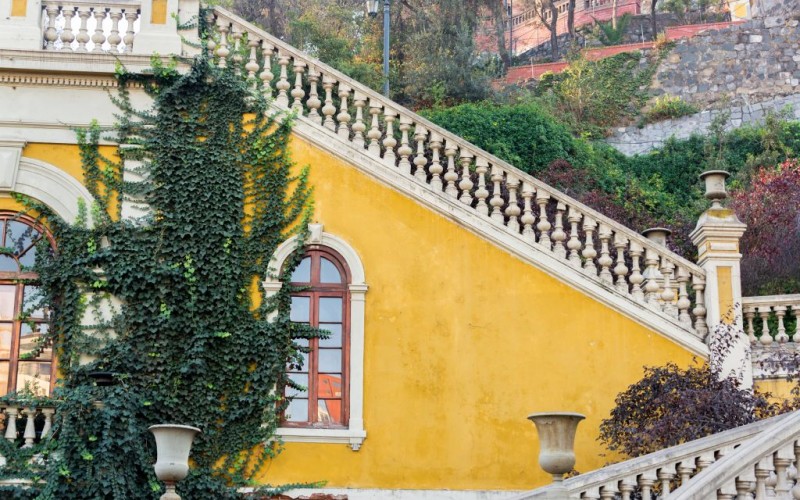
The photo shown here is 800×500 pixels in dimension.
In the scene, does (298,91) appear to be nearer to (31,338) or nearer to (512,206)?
(512,206)

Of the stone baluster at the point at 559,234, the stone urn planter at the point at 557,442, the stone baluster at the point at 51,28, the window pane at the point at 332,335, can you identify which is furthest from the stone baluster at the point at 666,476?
the stone baluster at the point at 51,28

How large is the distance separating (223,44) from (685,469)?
7.97 meters

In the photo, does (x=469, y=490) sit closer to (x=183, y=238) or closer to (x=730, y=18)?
(x=183, y=238)

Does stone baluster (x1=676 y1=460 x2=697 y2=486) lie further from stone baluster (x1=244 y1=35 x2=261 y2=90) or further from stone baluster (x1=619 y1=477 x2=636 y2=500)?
stone baluster (x1=244 y1=35 x2=261 y2=90)

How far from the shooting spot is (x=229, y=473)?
1345cm

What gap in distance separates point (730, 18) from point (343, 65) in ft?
56.0

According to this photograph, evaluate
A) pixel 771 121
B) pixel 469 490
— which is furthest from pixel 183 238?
pixel 771 121

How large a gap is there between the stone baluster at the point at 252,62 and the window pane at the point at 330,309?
9.44 ft

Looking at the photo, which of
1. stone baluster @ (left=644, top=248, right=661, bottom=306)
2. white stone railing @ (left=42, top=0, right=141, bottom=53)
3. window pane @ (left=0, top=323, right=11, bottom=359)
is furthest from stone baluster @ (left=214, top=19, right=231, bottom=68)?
stone baluster @ (left=644, top=248, right=661, bottom=306)

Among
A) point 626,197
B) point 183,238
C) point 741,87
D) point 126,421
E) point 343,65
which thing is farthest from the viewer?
point 741,87

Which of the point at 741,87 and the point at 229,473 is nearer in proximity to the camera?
the point at 229,473

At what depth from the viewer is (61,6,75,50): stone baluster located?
582 inches

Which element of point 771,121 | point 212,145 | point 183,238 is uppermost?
point 771,121

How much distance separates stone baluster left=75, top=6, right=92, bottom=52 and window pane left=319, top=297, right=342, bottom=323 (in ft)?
14.4
